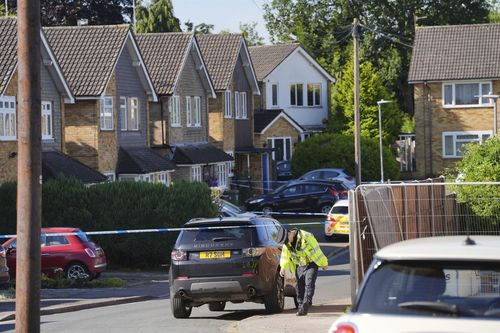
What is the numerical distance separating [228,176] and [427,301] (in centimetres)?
4569

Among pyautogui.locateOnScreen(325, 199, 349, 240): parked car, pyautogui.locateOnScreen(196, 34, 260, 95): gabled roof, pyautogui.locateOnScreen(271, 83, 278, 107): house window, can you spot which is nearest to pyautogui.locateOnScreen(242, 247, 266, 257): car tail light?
pyautogui.locateOnScreen(325, 199, 349, 240): parked car

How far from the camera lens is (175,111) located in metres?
48.2

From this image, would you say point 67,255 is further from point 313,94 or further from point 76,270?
point 313,94

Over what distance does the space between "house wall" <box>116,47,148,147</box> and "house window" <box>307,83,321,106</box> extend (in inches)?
1021

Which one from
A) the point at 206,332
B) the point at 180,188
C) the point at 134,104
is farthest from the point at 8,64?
the point at 206,332

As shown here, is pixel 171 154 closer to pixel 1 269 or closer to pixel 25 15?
pixel 1 269

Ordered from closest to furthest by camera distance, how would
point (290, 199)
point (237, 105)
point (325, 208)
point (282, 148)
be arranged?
point (325, 208)
point (290, 199)
point (237, 105)
point (282, 148)

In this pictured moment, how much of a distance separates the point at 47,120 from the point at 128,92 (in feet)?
18.3

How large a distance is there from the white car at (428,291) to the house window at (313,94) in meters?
62.1

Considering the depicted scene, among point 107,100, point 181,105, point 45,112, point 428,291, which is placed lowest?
point 428,291

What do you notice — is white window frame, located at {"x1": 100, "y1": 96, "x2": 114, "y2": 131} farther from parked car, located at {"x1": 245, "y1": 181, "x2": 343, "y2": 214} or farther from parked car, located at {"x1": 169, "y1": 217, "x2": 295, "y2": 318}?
parked car, located at {"x1": 169, "y1": 217, "x2": 295, "y2": 318}

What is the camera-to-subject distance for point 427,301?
7.89m

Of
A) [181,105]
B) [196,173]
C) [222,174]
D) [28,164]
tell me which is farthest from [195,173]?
[28,164]

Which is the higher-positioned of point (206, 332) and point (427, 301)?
point (427, 301)
